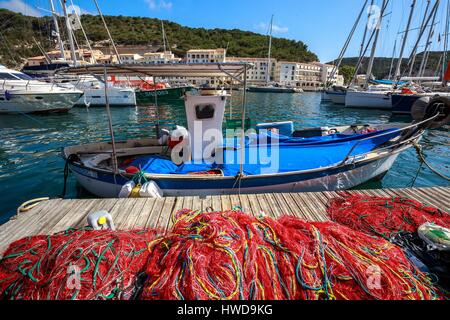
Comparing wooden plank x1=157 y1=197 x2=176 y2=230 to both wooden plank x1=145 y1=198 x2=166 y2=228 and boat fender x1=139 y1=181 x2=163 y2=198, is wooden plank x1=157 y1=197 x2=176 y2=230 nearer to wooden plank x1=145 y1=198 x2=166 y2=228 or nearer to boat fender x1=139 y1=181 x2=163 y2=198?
wooden plank x1=145 y1=198 x2=166 y2=228

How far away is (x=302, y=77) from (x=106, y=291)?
11019 centimetres

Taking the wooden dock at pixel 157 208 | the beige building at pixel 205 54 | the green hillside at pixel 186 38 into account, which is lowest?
the wooden dock at pixel 157 208

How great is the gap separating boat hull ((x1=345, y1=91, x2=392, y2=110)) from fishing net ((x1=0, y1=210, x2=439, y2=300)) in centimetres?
3090

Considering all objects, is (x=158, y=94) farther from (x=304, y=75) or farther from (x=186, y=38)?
(x=186, y=38)

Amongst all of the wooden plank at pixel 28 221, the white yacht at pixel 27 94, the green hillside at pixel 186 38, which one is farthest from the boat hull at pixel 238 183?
the green hillside at pixel 186 38

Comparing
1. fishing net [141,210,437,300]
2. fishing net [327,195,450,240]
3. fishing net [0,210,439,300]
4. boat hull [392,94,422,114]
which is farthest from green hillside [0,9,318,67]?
fishing net [141,210,437,300]

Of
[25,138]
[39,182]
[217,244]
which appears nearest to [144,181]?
[217,244]

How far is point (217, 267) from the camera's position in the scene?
209 centimetres

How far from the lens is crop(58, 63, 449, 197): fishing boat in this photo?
5.09 metres

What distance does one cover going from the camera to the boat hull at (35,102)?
17.9 m

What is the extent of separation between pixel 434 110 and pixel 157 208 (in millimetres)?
7209

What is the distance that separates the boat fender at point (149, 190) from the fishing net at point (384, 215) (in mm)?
3720

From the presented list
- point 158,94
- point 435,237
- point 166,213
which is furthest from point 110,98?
point 435,237

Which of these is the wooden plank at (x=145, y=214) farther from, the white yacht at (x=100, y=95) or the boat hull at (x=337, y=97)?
the boat hull at (x=337, y=97)
